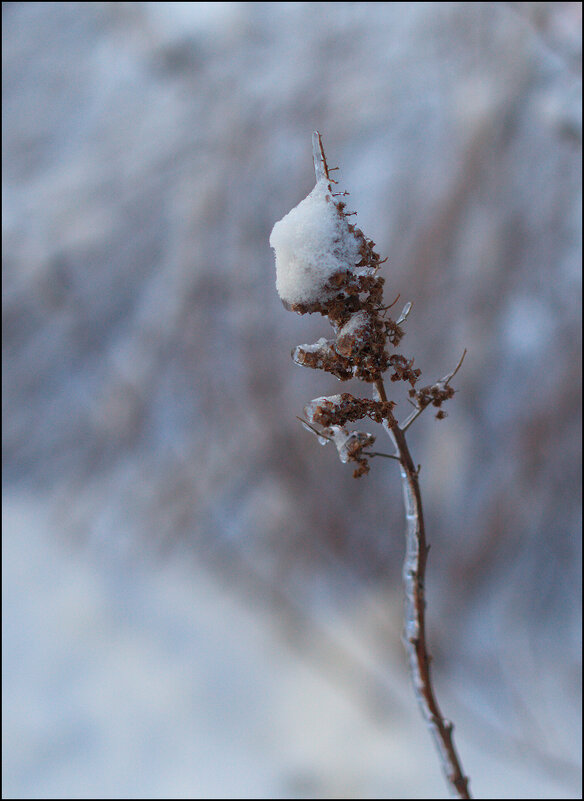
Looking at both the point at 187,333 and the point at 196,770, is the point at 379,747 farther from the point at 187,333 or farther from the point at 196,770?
the point at 187,333

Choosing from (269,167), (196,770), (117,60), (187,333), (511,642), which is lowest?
(196,770)

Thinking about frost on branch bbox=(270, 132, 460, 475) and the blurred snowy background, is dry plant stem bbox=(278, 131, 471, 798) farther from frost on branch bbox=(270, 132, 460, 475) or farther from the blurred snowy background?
the blurred snowy background

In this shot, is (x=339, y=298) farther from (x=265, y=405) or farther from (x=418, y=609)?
(x=265, y=405)

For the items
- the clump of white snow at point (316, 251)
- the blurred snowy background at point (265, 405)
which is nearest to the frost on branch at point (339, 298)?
the clump of white snow at point (316, 251)

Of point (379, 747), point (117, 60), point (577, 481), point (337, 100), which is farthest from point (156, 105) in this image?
point (379, 747)

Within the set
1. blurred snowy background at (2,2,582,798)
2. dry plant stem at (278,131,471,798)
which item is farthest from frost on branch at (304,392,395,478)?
blurred snowy background at (2,2,582,798)

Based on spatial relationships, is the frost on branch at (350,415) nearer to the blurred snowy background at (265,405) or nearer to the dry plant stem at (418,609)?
the dry plant stem at (418,609)
